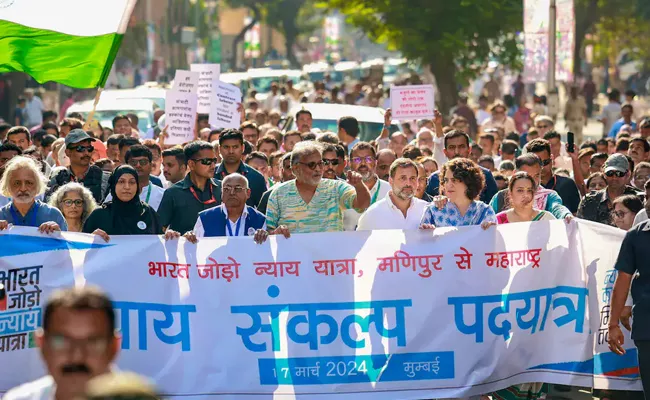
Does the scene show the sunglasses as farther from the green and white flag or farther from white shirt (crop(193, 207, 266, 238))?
white shirt (crop(193, 207, 266, 238))

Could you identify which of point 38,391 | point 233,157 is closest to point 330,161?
point 233,157

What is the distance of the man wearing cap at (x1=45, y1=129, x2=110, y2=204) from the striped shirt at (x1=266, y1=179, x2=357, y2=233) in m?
2.12

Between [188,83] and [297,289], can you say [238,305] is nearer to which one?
[297,289]

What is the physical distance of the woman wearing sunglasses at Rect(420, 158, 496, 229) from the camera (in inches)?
317

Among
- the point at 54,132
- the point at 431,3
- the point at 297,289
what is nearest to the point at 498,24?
the point at 431,3

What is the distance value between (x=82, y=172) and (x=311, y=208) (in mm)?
2536

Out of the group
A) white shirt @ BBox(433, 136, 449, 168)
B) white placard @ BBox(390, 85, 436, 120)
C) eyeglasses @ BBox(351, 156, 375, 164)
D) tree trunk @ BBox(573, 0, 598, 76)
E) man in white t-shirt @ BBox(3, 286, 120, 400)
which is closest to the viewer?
man in white t-shirt @ BBox(3, 286, 120, 400)

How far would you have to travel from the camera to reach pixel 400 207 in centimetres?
849

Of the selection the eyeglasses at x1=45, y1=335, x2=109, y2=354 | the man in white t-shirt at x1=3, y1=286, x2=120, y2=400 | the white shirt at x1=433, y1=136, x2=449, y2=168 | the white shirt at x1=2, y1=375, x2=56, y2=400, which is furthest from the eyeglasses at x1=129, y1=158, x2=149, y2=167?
the eyeglasses at x1=45, y1=335, x2=109, y2=354

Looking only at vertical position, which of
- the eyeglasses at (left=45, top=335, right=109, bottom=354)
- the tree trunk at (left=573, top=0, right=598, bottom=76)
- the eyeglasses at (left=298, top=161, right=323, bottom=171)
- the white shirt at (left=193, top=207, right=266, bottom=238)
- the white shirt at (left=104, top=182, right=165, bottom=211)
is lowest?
the white shirt at (left=193, top=207, right=266, bottom=238)

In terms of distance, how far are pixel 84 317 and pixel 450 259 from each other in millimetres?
4804

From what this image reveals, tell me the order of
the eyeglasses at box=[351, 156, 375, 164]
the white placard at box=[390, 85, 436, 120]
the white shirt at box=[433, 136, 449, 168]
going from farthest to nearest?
the white placard at box=[390, 85, 436, 120], the white shirt at box=[433, 136, 449, 168], the eyeglasses at box=[351, 156, 375, 164]

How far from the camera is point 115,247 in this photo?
7926 millimetres

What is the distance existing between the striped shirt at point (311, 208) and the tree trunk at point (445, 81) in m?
18.7
